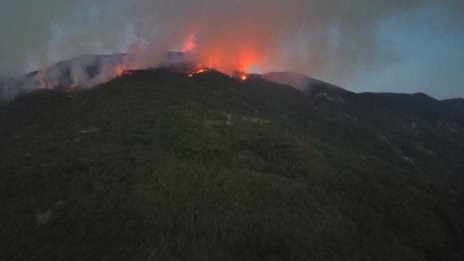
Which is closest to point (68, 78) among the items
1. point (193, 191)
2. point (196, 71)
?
point (196, 71)

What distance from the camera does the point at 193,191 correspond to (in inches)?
3125

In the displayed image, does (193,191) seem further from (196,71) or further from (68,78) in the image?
(68,78)

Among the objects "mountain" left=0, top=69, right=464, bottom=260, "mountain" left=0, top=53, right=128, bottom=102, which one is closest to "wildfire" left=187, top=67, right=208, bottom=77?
"mountain" left=0, top=69, right=464, bottom=260

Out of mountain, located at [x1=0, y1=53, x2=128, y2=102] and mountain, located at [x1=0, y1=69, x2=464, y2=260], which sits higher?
mountain, located at [x1=0, y1=69, x2=464, y2=260]

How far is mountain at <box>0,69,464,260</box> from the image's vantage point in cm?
6869

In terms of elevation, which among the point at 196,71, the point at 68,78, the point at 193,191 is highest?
the point at 193,191

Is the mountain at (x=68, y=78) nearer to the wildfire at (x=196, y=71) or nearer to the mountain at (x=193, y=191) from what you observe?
the wildfire at (x=196, y=71)

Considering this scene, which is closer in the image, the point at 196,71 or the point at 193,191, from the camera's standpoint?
the point at 193,191

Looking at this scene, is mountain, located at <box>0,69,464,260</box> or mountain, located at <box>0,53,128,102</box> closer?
mountain, located at <box>0,69,464,260</box>

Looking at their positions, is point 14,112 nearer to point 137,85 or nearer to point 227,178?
point 137,85

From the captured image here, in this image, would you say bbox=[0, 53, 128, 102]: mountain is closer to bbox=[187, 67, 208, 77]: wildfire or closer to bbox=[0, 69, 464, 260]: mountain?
bbox=[187, 67, 208, 77]: wildfire

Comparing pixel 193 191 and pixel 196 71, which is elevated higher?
pixel 193 191

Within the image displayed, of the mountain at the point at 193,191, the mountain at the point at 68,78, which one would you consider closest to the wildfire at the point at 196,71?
the mountain at the point at 193,191

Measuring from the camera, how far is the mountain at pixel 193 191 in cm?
6869
